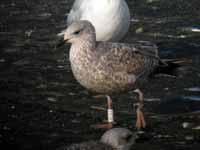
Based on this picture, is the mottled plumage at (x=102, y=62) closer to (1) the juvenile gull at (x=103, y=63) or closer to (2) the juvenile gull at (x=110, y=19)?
(1) the juvenile gull at (x=103, y=63)

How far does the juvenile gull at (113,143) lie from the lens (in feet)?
21.8

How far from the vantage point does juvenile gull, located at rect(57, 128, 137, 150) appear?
664 cm

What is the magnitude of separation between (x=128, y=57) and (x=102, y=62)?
0.40 metres

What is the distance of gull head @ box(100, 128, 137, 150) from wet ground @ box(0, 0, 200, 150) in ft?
1.50

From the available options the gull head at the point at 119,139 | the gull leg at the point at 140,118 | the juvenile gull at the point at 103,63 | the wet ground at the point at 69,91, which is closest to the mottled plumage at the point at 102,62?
the juvenile gull at the point at 103,63

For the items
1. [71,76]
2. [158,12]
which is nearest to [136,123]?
[71,76]

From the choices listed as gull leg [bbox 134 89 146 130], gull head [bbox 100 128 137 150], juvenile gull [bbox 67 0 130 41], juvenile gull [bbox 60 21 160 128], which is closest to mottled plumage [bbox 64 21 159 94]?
juvenile gull [bbox 60 21 160 128]

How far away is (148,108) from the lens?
28.6 feet

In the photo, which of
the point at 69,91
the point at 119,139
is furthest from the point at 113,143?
the point at 69,91

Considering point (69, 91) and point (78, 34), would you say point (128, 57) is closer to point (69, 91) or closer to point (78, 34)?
point (78, 34)

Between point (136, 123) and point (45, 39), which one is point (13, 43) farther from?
point (136, 123)

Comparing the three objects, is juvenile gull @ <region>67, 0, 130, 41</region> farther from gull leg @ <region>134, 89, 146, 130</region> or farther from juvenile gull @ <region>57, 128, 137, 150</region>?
juvenile gull @ <region>57, 128, 137, 150</region>

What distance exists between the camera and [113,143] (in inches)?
264

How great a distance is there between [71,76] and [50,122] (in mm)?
2132
